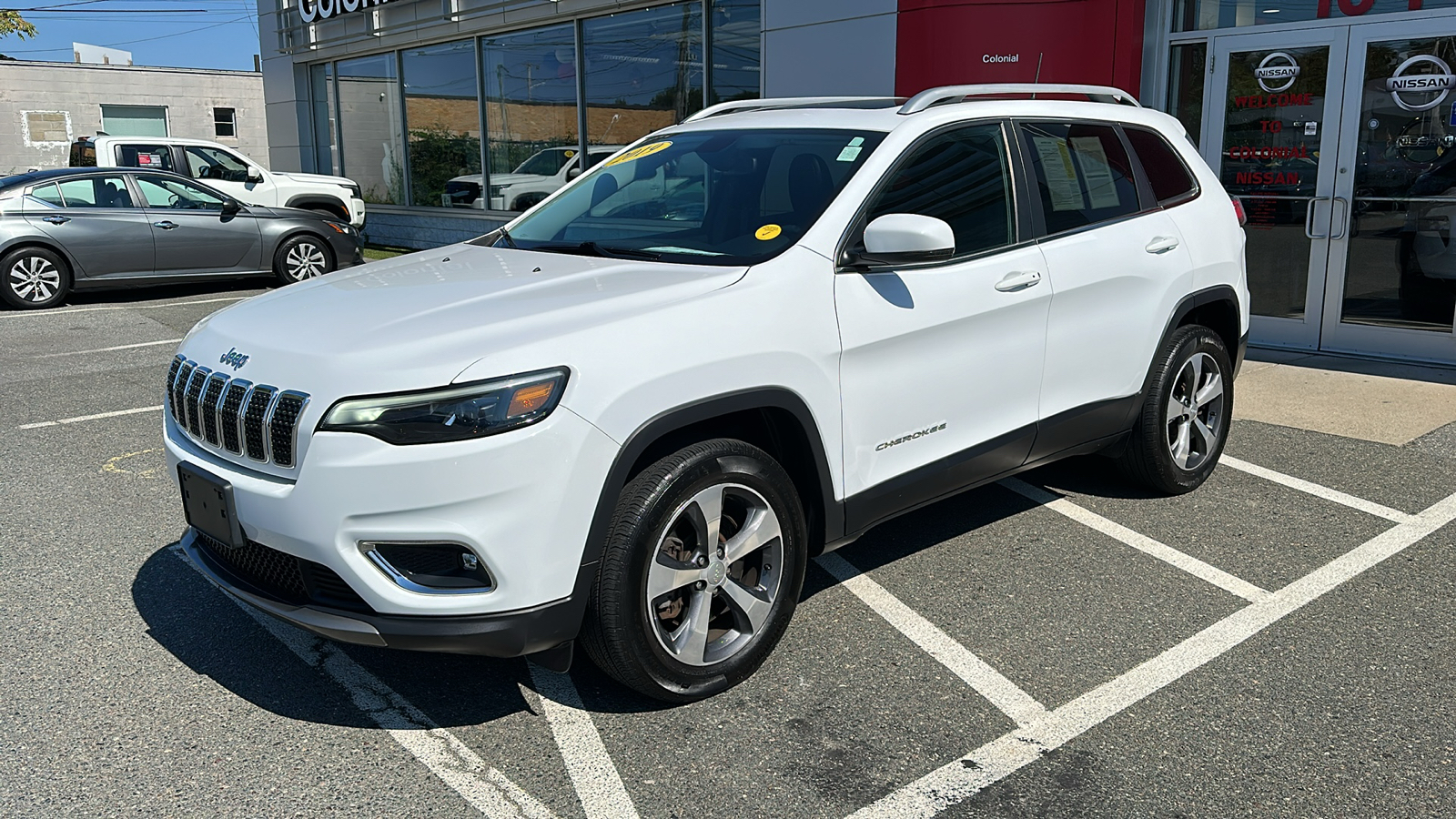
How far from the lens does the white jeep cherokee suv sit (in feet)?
9.60

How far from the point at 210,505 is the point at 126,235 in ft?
34.5

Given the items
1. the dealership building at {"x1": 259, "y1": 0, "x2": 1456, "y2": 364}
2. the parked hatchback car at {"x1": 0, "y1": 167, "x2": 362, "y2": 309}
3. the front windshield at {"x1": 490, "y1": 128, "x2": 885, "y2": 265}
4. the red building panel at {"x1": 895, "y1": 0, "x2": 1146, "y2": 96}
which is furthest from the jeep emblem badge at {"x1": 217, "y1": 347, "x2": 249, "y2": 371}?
the parked hatchback car at {"x1": 0, "y1": 167, "x2": 362, "y2": 309}

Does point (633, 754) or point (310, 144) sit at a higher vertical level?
point (310, 144)

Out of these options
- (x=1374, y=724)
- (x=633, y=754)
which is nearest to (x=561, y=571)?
(x=633, y=754)

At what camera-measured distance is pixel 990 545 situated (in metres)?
4.73

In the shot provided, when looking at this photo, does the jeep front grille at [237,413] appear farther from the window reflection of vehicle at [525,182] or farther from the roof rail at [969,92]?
the window reflection of vehicle at [525,182]

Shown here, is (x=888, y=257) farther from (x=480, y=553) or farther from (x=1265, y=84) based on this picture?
(x=1265, y=84)

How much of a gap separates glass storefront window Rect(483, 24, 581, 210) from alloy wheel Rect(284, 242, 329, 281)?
2.62 meters

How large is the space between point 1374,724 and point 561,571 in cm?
229

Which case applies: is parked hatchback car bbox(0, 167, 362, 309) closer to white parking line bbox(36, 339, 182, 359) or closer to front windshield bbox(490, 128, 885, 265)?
white parking line bbox(36, 339, 182, 359)

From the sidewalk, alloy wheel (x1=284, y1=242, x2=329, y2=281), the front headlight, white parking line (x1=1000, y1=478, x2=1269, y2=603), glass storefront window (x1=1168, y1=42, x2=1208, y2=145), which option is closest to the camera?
the front headlight

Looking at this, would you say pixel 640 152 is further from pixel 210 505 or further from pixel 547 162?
pixel 547 162

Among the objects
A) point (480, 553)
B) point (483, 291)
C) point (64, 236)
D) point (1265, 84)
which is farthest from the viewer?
point (64, 236)

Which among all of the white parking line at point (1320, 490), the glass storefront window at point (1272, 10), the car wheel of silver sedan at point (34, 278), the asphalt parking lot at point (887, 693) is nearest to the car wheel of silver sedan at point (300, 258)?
the car wheel of silver sedan at point (34, 278)
